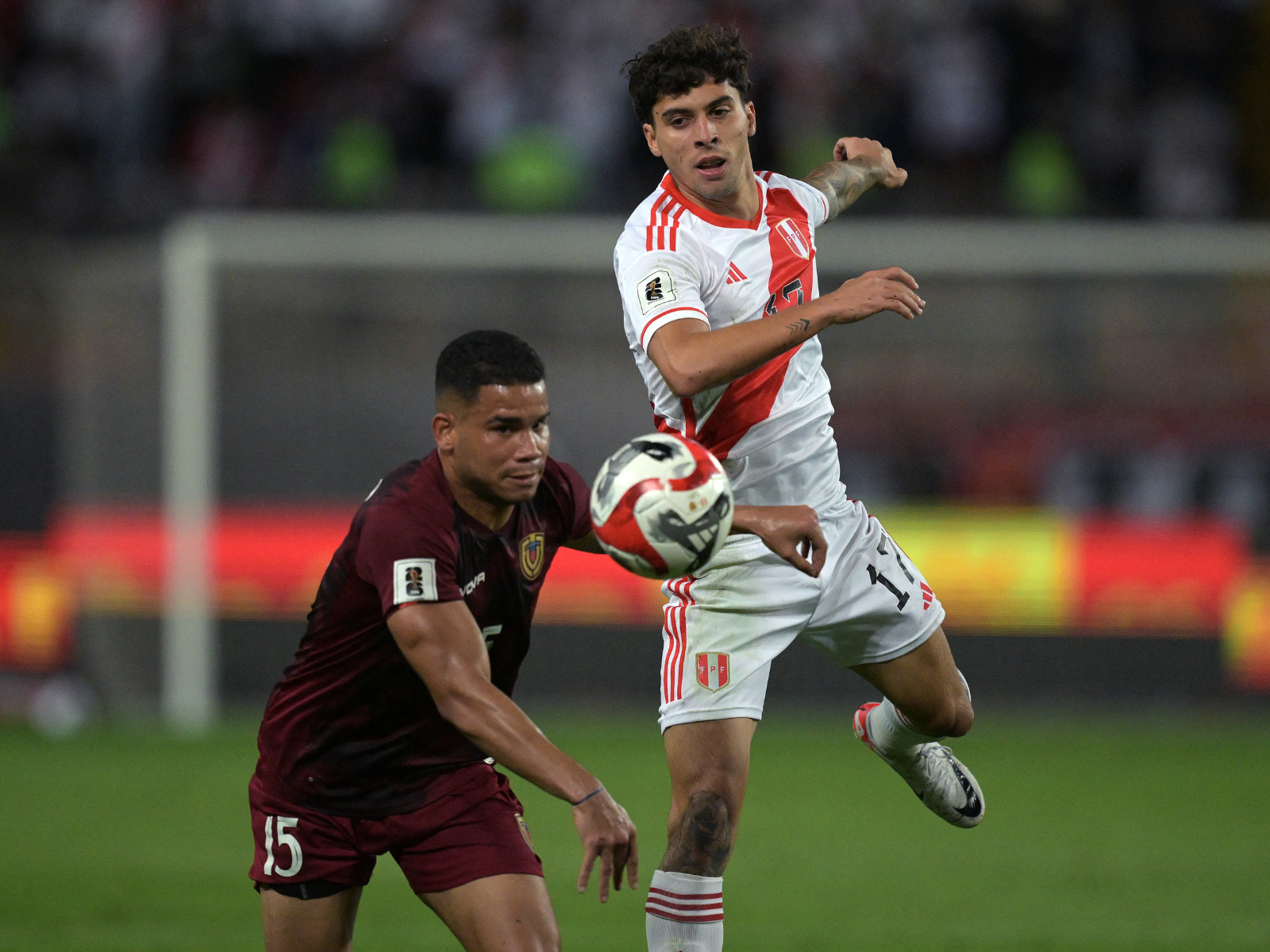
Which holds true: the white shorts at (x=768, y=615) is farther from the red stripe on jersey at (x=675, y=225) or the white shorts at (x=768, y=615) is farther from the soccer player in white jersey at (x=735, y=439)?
the red stripe on jersey at (x=675, y=225)

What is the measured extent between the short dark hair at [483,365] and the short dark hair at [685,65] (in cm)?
98

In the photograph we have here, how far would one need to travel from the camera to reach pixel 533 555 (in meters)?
4.69

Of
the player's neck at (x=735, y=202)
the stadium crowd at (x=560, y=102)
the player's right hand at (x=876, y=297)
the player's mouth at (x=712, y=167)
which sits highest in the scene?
the stadium crowd at (x=560, y=102)

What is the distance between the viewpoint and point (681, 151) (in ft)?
16.7

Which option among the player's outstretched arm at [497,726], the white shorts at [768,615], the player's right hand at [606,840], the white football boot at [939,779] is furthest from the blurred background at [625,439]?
the player's right hand at [606,840]

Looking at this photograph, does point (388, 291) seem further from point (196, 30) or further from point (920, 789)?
point (920, 789)

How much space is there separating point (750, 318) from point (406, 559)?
1.37 meters

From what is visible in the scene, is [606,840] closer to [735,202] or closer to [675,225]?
[675,225]

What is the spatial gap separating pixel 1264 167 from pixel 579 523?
12.3 m

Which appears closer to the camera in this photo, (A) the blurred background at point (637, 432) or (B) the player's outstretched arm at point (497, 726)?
(B) the player's outstretched arm at point (497, 726)

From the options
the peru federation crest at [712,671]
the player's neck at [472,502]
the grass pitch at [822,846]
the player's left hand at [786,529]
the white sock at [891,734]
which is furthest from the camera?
the grass pitch at [822,846]

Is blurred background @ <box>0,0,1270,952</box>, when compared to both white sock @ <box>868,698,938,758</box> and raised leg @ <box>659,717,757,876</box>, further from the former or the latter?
raised leg @ <box>659,717,757,876</box>

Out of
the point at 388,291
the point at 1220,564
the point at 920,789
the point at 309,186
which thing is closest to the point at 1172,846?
the point at 920,789

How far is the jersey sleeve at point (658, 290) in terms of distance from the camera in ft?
15.8
